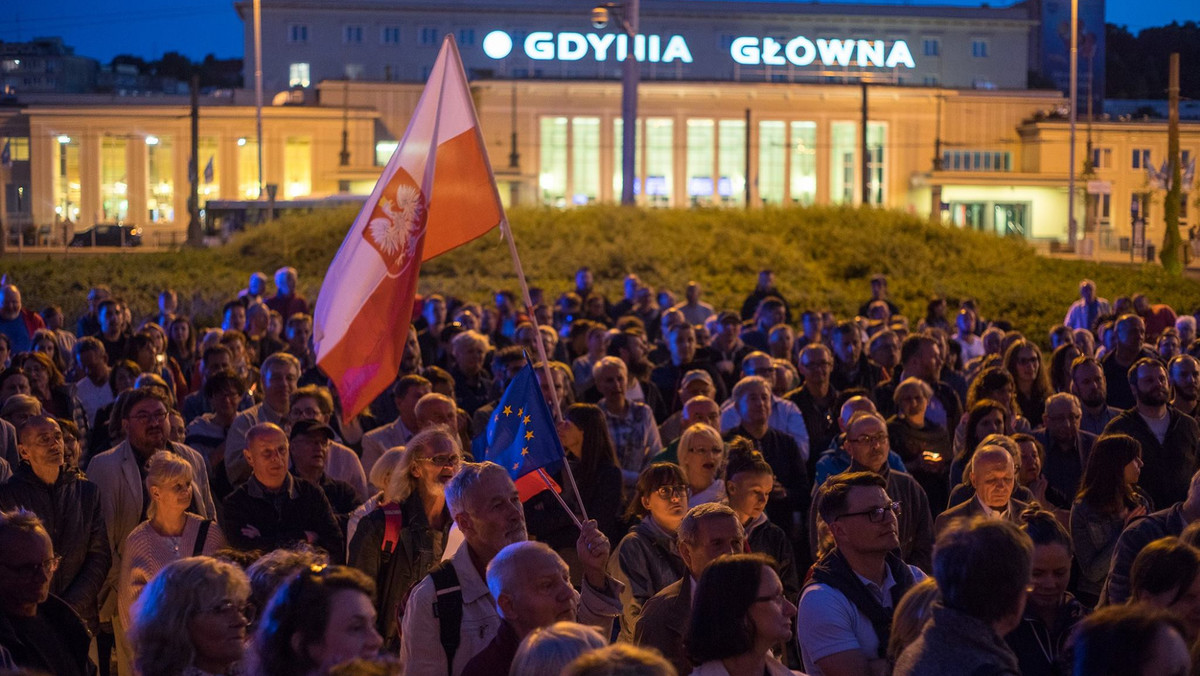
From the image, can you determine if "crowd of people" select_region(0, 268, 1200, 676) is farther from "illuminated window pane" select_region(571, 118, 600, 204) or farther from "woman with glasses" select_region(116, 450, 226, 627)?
"illuminated window pane" select_region(571, 118, 600, 204)

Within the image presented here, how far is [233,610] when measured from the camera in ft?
14.8

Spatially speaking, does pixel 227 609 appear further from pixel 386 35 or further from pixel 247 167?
pixel 386 35

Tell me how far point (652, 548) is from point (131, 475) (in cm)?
289

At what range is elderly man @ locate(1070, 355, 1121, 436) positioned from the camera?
9844mm

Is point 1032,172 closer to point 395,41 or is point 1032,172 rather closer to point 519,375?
point 395,41

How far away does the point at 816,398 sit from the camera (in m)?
10.7

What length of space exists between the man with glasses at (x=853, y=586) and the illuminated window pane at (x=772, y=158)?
205 ft

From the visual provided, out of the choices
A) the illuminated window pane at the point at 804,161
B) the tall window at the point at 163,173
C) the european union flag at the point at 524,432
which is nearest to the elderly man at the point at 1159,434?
the european union flag at the point at 524,432

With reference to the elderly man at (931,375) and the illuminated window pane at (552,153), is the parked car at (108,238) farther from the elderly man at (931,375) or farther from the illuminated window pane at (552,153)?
the elderly man at (931,375)

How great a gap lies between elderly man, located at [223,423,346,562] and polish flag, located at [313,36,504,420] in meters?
0.42

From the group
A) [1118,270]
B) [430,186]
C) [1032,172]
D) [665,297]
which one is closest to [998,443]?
[430,186]

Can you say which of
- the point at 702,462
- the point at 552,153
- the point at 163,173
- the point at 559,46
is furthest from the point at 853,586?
the point at 559,46

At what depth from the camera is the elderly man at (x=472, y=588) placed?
5.18 m

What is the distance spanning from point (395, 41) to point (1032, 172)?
3034 centimetres
